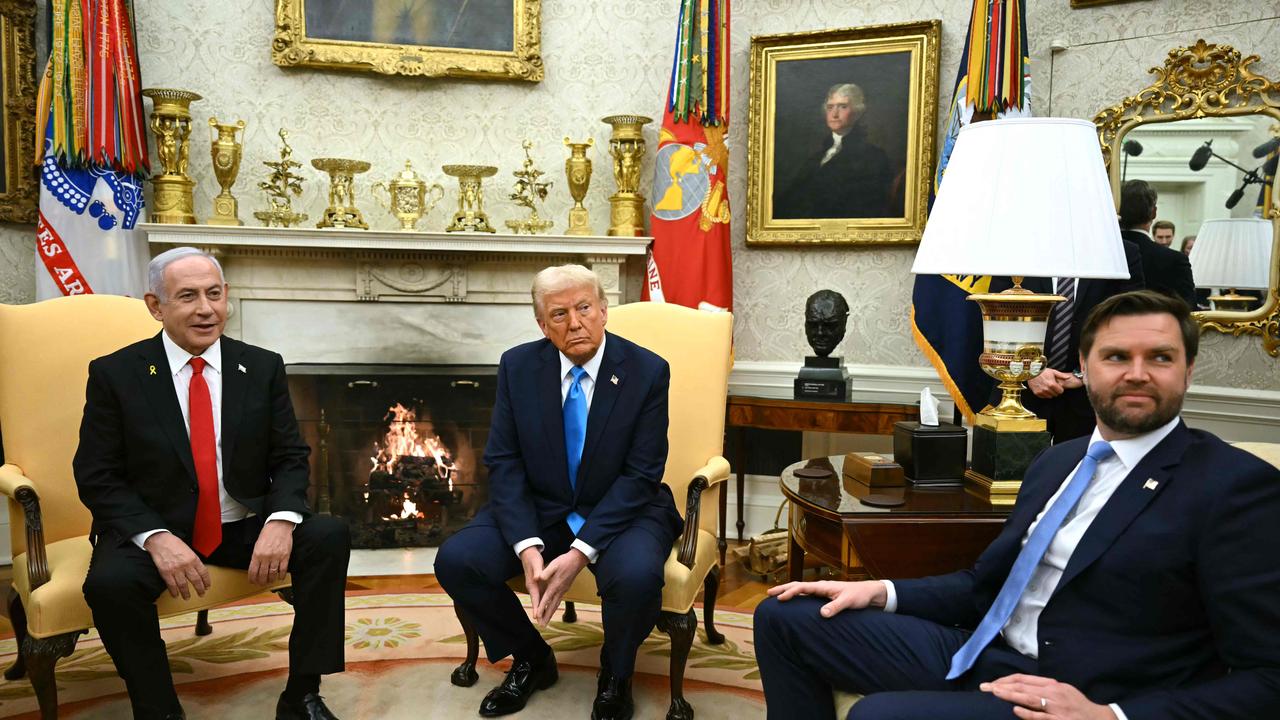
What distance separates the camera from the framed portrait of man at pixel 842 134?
447 cm

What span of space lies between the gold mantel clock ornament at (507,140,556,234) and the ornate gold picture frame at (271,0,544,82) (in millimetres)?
499

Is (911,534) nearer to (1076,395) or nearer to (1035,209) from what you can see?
(1035,209)

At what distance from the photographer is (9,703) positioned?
2.67m

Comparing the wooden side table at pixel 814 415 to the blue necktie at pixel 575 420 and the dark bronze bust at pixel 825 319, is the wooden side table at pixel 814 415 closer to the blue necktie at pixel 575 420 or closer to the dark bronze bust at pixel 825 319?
the dark bronze bust at pixel 825 319

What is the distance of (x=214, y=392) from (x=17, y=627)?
1.07 meters

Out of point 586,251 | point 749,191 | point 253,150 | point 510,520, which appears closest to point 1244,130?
point 749,191

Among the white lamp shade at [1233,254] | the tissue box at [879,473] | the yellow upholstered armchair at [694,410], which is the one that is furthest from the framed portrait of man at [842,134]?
the tissue box at [879,473]

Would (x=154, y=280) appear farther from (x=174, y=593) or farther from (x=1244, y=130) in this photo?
(x=1244, y=130)

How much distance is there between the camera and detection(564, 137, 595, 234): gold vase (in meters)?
4.52

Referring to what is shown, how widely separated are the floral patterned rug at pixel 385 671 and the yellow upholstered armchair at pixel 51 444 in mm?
262

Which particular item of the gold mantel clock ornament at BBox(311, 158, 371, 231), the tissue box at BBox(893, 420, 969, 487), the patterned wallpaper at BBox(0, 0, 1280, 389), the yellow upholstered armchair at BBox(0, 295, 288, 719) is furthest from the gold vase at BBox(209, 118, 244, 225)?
the tissue box at BBox(893, 420, 969, 487)

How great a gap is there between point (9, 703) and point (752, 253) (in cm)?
382

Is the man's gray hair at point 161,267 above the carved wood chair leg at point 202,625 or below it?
above

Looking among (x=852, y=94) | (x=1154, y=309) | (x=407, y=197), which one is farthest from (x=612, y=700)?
(x=852, y=94)
